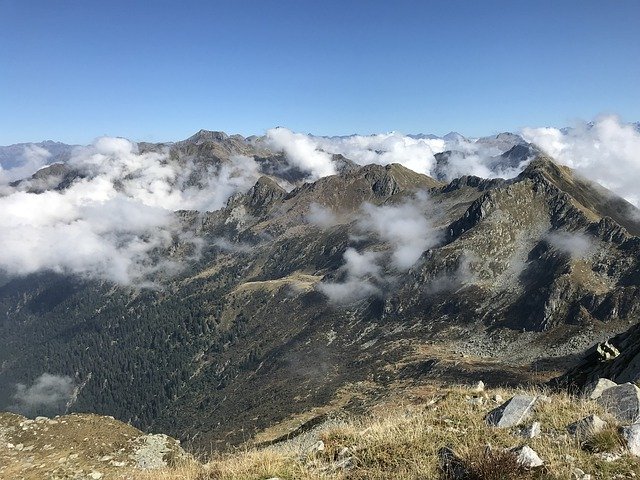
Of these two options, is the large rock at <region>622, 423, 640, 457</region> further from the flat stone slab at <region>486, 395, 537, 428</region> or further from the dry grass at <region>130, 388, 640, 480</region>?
the flat stone slab at <region>486, 395, 537, 428</region>

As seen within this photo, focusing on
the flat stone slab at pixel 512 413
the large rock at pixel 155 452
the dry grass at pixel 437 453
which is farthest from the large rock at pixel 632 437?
the large rock at pixel 155 452

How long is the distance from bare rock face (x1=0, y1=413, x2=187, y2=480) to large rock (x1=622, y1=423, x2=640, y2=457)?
80.4ft

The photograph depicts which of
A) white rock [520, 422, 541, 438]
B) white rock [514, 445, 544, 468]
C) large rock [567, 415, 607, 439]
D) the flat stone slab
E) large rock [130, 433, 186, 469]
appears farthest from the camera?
large rock [130, 433, 186, 469]

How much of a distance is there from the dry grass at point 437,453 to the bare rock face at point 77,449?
56.4ft

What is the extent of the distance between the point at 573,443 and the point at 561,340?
17971cm

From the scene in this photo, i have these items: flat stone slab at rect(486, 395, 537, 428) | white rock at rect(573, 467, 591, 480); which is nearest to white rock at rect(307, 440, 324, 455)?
flat stone slab at rect(486, 395, 537, 428)

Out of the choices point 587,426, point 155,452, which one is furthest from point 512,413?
point 155,452

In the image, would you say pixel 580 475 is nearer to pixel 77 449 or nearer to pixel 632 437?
pixel 632 437

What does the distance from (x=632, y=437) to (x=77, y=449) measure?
32773 mm

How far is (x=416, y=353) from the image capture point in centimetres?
19338

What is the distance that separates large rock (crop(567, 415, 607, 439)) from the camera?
10.4 meters

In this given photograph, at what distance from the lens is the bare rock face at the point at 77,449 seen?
85.9 ft

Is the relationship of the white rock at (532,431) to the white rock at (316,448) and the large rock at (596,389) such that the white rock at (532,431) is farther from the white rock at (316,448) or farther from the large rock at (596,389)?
the white rock at (316,448)

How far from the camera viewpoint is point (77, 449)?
97.3 feet
